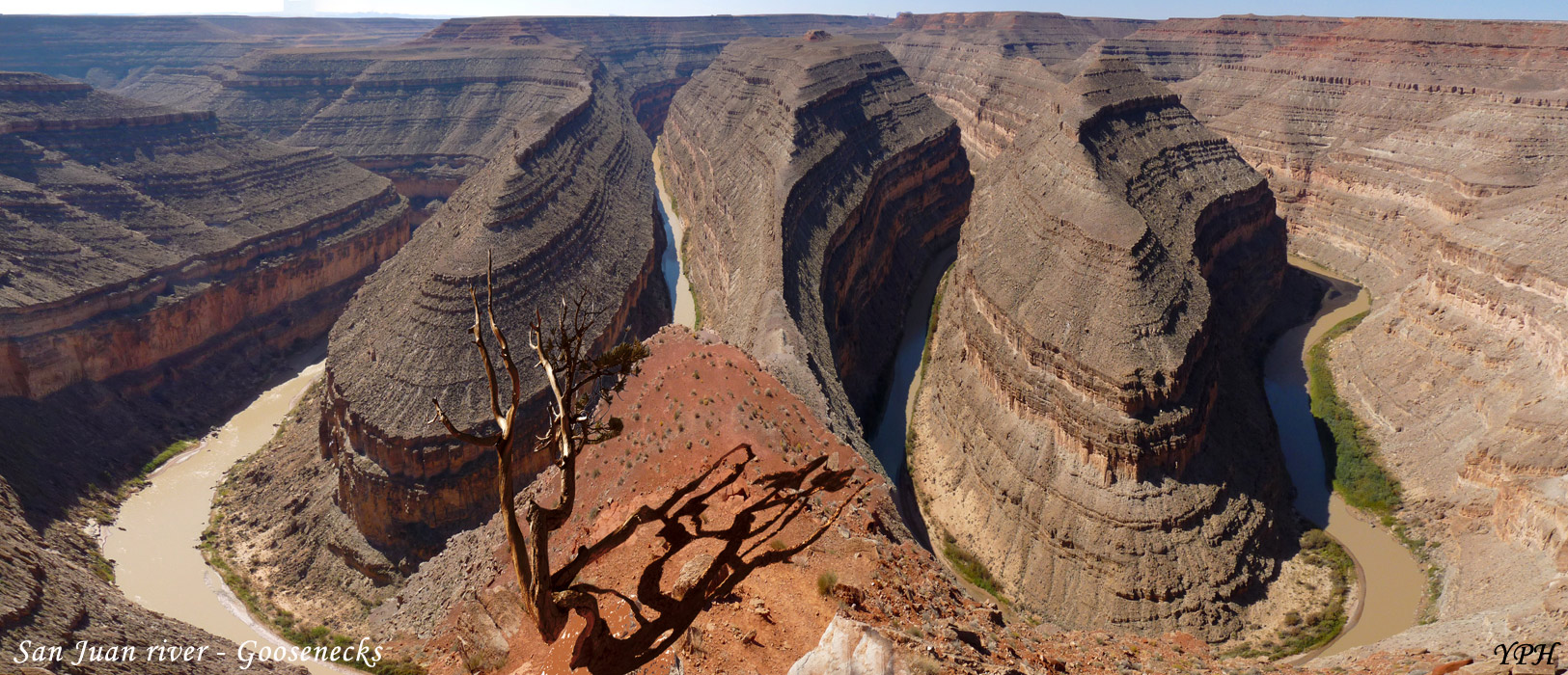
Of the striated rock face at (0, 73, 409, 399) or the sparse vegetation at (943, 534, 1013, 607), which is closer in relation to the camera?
the sparse vegetation at (943, 534, 1013, 607)

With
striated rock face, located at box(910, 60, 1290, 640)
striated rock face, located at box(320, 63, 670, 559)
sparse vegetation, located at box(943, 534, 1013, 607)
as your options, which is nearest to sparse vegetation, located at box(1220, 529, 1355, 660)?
striated rock face, located at box(910, 60, 1290, 640)

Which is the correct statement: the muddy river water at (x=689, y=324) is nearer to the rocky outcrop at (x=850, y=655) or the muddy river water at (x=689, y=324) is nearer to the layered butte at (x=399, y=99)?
the rocky outcrop at (x=850, y=655)

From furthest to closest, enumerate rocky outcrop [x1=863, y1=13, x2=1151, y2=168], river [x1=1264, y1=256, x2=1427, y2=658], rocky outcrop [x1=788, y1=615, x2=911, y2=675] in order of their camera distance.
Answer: rocky outcrop [x1=863, y1=13, x2=1151, y2=168] < river [x1=1264, y1=256, x2=1427, y2=658] < rocky outcrop [x1=788, y1=615, x2=911, y2=675]

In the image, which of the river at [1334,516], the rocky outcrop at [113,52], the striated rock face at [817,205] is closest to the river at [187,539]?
the striated rock face at [817,205]

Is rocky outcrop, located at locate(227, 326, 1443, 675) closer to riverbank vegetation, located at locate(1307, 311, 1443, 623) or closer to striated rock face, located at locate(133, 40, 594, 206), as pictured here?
riverbank vegetation, located at locate(1307, 311, 1443, 623)

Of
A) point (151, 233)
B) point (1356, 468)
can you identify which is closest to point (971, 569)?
point (1356, 468)

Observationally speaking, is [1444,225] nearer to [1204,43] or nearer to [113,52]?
[1204,43]
